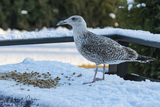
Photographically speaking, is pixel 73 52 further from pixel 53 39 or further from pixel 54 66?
pixel 54 66

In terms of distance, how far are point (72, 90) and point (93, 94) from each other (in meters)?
0.21

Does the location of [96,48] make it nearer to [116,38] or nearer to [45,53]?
[116,38]

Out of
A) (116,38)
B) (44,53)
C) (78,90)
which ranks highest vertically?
(116,38)

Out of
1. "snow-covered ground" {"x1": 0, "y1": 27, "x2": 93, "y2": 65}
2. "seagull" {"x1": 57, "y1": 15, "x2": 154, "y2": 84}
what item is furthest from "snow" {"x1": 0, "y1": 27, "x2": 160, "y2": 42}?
"snow-covered ground" {"x1": 0, "y1": 27, "x2": 93, "y2": 65}

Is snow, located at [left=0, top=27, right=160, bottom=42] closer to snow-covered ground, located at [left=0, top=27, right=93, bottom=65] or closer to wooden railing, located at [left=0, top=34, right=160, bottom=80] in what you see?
wooden railing, located at [left=0, top=34, right=160, bottom=80]

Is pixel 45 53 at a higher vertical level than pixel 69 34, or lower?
lower

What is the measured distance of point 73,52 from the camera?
7.93 meters

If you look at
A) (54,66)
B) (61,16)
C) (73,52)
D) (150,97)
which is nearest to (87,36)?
→ (54,66)

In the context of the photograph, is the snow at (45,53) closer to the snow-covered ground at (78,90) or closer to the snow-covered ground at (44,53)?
the snow-covered ground at (44,53)

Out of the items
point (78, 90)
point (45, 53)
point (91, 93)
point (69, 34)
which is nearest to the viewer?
point (91, 93)

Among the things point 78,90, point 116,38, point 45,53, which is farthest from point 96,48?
point 45,53

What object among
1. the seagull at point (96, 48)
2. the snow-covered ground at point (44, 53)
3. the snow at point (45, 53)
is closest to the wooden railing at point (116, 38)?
the seagull at point (96, 48)

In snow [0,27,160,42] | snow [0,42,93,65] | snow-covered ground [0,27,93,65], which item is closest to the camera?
snow [0,27,160,42]

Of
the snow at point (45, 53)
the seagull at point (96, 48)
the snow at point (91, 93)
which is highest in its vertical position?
the seagull at point (96, 48)
